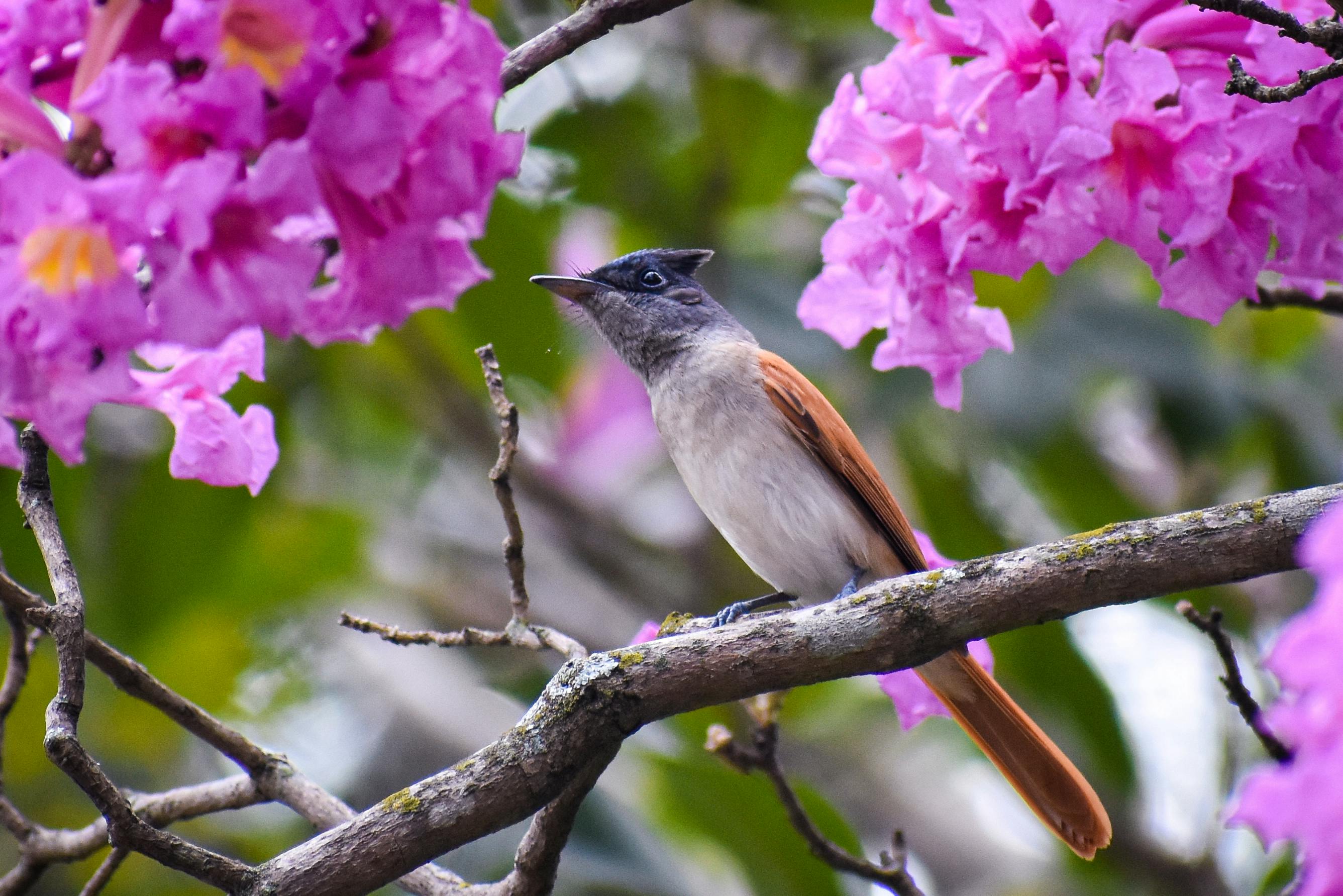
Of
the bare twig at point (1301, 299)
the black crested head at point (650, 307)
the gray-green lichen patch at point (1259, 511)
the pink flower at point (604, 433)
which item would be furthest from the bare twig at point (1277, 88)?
the pink flower at point (604, 433)

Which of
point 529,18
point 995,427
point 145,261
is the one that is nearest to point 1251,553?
point 145,261

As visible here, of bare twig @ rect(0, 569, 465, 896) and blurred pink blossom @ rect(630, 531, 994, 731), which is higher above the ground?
bare twig @ rect(0, 569, 465, 896)

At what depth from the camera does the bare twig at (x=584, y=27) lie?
1.74m

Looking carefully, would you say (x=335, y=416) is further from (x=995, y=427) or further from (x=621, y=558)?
(x=995, y=427)

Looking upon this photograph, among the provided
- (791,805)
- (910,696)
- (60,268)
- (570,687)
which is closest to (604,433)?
(910,696)

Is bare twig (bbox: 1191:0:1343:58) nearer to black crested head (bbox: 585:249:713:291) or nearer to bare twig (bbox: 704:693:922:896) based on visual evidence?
bare twig (bbox: 704:693:922:896)

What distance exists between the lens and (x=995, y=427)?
14.3 feet

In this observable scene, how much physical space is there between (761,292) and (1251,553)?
318 centimetres

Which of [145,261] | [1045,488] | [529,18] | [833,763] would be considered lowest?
[833,763]

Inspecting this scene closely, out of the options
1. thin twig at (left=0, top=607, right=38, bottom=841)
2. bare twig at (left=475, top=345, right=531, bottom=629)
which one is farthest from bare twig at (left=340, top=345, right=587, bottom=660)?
thin twig at (left=0, top=607, right=38, bottom=841)

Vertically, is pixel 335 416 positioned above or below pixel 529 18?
below

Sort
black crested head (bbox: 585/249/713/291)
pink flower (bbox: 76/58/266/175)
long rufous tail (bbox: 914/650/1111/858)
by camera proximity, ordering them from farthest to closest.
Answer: black crested head (bbox: 585/249/713/291) < long rufous tail (bbox: 914/650/1111/858) < pink flower (bbox: 76/58/266/175)

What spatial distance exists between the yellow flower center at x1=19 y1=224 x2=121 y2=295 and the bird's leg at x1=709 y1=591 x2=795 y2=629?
1836mm

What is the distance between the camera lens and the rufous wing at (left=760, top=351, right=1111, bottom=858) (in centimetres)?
314
